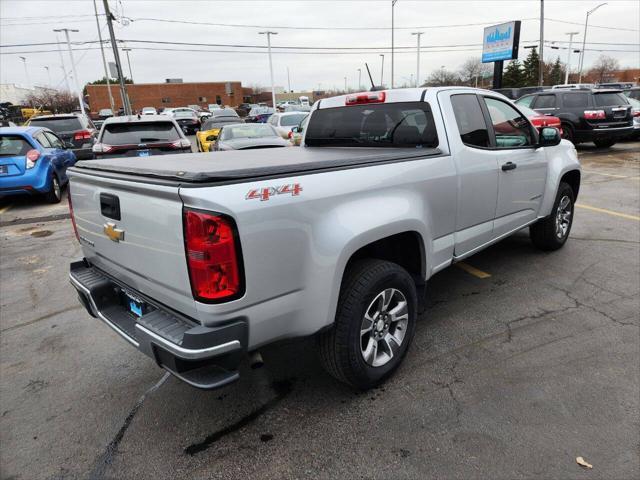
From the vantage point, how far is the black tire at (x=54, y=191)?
9.07m

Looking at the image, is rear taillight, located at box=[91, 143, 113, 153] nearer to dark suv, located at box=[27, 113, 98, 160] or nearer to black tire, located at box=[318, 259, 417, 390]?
dark suv, located at box=[27, 113, 98, 160]

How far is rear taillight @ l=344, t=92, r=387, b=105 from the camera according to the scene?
12.5 ft

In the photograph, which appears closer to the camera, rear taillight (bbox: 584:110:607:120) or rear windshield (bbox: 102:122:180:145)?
rear windshield (bbox: 102:122:180:145)

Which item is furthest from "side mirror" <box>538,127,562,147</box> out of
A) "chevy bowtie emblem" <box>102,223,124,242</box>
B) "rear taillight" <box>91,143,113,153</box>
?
"rear taillight" <box>91,143,113,153</box>

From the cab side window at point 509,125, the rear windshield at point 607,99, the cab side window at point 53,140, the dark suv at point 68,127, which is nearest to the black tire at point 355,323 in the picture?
the cab side window at point 509,125

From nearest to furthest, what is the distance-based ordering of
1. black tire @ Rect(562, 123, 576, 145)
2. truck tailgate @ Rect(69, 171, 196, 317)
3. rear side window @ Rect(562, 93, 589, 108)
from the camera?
truck tailgate @ Rect(69, 171, 196, 317)
rear side window @ Rect(562, 93, 589, 108)
black tire @ Rect(562, 123, 576, 145)

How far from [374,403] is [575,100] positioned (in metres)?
14.1

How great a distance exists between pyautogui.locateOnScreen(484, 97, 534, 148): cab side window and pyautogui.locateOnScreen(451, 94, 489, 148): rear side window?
0.36m

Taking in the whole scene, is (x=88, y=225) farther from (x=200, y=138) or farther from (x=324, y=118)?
(x=200, y=138)

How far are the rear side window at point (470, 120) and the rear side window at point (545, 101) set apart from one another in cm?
1215

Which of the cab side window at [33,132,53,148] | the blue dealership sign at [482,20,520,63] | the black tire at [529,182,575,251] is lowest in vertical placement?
the black tire at [529,182,575,251]

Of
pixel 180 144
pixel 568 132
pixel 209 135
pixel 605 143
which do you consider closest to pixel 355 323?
pixel 180 144

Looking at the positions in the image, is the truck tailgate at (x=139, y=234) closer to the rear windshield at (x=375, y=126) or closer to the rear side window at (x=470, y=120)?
the rear windshield at (x=375, y=126)

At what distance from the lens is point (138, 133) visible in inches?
342
